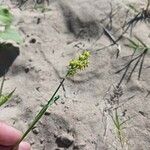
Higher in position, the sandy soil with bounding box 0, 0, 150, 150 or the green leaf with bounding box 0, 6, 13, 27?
the green leaf with bounding box 0, 6, 13, 27

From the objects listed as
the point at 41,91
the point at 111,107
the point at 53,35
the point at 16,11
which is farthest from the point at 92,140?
the point at 16,11

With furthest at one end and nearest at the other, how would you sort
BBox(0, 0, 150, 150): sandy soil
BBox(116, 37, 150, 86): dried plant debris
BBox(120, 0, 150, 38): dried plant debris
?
BBox(120, 0, 150, 38): dried plant debris
BBox(116, 37, 150, 86): dried plant debris
BBox(0, 0, 150, 150): sandy soil

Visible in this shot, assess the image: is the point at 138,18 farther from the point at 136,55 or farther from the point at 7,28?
the point at 7,28

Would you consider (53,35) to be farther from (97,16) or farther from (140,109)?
(140,109)

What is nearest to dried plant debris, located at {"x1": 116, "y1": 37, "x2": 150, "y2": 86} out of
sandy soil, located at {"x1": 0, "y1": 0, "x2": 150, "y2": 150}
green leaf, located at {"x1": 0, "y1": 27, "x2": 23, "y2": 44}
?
sandy soil, located at {"x1": 0, "y1": 0, "x2": 150, "y2": 150}

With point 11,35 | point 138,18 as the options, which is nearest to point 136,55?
point 138,18

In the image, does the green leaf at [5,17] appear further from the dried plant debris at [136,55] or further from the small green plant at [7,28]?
the dried plant debris at [136,55]

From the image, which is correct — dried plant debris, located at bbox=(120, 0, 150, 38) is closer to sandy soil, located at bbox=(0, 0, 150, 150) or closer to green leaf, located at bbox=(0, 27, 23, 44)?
sandy soil, located at bbox=(0, 0, 150, 150)
